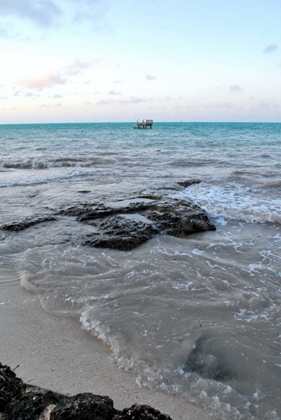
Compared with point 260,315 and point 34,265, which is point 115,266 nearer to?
point 34,265

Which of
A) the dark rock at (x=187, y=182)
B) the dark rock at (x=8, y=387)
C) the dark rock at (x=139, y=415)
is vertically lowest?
the dark rock at (x=8, y=387)

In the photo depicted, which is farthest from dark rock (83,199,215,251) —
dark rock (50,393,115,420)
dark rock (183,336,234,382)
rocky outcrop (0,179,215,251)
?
dark rock (50,393,115,420)

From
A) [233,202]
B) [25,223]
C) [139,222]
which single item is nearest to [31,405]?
[139,222]

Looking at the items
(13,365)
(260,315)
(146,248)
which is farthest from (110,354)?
(146,248)

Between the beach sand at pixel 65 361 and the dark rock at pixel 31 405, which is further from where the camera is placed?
the beach sand at pixel 65 361

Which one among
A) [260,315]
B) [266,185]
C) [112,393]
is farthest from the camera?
[266,185]

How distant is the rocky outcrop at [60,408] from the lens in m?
1.90

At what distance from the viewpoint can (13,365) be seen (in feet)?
9.37

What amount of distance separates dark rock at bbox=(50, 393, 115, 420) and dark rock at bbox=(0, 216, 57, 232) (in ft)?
16.2

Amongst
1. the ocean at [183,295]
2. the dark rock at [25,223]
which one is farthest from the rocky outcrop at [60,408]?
the dark rock at [25,223]

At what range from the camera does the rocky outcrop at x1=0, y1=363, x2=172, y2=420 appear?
190cm

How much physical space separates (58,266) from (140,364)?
2372 mm

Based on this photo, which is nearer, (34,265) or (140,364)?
(140,364)

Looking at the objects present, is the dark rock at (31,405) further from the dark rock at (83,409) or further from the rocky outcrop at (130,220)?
the rocky outcrop at (130,220)
